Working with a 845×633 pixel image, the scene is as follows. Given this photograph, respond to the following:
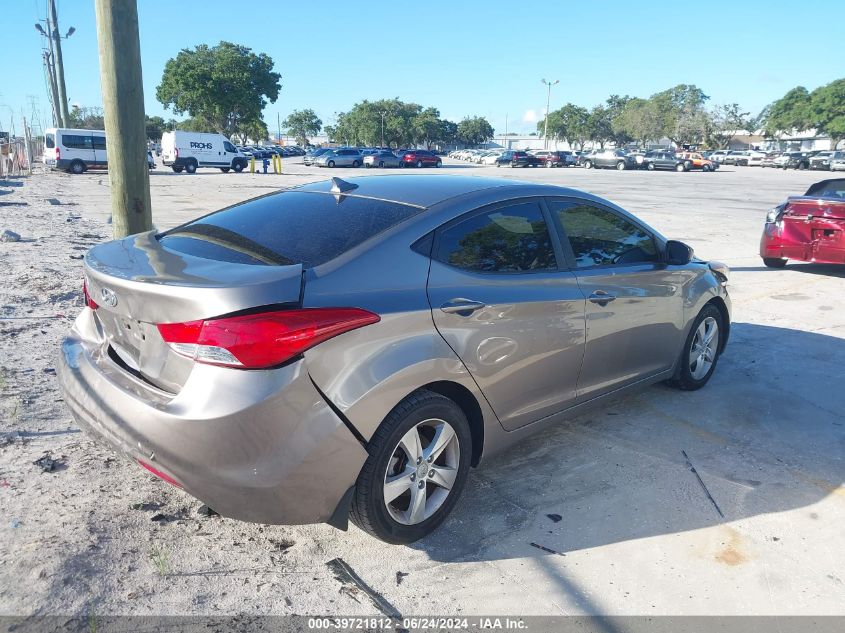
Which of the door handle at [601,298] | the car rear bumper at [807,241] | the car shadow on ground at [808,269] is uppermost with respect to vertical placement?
the door handle at [601,298]

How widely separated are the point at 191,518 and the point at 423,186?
206 centimetres

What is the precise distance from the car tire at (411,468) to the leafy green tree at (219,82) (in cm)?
6634

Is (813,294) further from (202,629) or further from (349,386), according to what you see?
(202,629)

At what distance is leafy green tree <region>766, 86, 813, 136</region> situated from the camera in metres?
90.6

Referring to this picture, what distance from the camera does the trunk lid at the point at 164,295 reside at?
238 cm

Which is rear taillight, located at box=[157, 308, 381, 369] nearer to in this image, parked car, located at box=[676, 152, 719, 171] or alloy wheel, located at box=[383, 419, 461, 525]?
alloy wheel, located at box=[383, 419, 461, 525]

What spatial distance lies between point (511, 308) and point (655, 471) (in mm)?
1408

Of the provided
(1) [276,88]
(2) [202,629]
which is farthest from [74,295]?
(1) [276,88]

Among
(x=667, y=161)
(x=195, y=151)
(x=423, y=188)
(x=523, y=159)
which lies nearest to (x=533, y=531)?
(x=423, y=188)

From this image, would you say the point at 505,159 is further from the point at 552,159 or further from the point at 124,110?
the point at 124,110

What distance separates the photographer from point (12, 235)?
9828 mm

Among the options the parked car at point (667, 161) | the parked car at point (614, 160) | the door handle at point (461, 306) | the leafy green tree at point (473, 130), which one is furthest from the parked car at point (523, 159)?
the leafy green tree at point (473, 130)

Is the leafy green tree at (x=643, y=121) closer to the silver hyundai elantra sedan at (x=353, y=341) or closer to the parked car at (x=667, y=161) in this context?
the parked car at (x=667, y=161)

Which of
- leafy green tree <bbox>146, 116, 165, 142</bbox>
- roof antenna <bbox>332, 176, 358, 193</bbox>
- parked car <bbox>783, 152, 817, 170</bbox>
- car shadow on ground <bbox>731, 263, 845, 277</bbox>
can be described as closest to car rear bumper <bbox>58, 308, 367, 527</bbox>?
roof antenna <bbox>332, 176, 358, 193</bbox>
